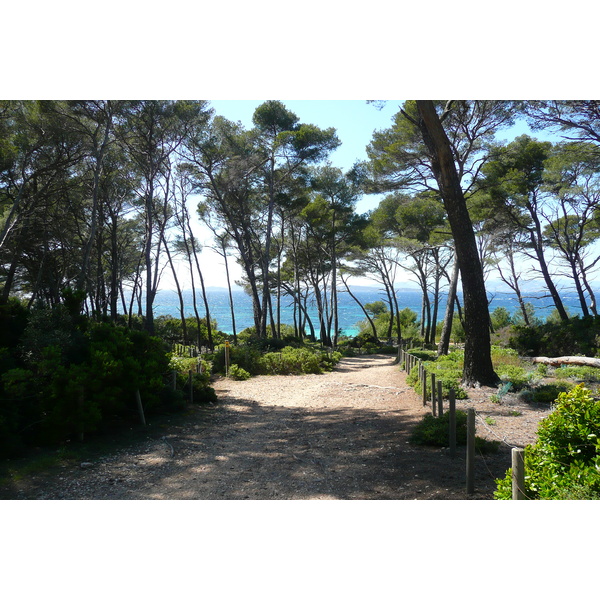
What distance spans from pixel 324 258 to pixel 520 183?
11320 mm

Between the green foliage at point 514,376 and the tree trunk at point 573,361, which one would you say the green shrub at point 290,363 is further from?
the tree trunk at point 573,361

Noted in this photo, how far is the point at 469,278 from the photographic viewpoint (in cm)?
683

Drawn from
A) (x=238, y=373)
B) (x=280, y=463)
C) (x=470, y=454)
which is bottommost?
(x=280, y=463)

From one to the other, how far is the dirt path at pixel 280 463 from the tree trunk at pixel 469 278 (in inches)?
48.9

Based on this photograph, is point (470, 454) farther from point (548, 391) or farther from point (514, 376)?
point (514, 376)

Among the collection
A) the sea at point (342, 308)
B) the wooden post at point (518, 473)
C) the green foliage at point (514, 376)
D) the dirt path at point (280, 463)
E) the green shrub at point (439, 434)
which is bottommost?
the dirt path at point (280, 463)

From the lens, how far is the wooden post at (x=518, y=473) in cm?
237

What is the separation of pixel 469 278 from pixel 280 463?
4.52 meters

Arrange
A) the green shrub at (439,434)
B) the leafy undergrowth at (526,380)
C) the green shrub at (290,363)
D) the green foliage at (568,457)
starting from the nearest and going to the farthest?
the green foliage at (568,457), the green shrub at (439,434), the leafy undergrowth at (526,380), the green shrub at (290,363)

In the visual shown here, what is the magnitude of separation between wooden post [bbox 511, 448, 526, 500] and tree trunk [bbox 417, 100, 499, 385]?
4607 mm

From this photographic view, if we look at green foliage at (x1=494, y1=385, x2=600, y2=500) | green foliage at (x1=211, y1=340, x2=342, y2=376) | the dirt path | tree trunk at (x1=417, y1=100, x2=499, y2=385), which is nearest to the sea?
green foliage at (x1=211, y1=340, x2=342, y2=376)

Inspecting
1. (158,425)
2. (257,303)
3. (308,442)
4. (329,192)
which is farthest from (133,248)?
(308,442)

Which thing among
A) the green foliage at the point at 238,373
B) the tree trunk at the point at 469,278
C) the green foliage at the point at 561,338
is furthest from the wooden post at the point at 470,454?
the green foliage at the point at 561,338

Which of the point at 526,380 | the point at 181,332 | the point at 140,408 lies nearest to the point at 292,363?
the point at 526,380
